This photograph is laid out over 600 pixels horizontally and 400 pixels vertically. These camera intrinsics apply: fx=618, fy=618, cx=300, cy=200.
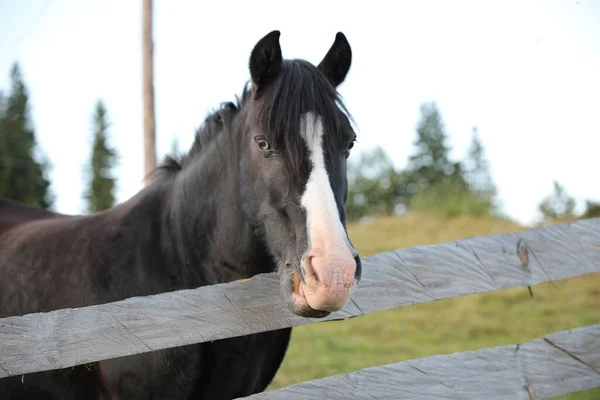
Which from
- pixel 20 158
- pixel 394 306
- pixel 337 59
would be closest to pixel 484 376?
pixel 394 306

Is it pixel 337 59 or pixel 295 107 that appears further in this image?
pixel 337 59

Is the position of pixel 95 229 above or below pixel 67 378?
above

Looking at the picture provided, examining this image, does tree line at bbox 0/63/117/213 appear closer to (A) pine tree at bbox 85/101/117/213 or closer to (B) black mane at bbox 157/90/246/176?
(A) pine tree at bbox 85/101/117/213

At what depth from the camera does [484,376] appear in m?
2.87

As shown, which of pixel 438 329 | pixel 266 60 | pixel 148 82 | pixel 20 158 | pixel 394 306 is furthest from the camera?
pixel 20 158

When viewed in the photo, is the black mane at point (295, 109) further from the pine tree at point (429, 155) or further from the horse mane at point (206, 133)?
the pine tree at point (429, 155)

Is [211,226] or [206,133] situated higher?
[206,133]

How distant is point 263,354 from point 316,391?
730 mm

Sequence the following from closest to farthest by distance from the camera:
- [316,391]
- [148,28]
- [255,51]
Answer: [316,391]
[255,51]
[148,28]

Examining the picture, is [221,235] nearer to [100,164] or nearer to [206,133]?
[206,133]

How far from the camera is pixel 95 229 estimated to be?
11.4 ft

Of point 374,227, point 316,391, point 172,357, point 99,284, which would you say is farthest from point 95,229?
point 374,227

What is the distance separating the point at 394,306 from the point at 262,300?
2.03 feet

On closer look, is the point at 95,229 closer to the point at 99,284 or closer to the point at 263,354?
the point at 99,284
